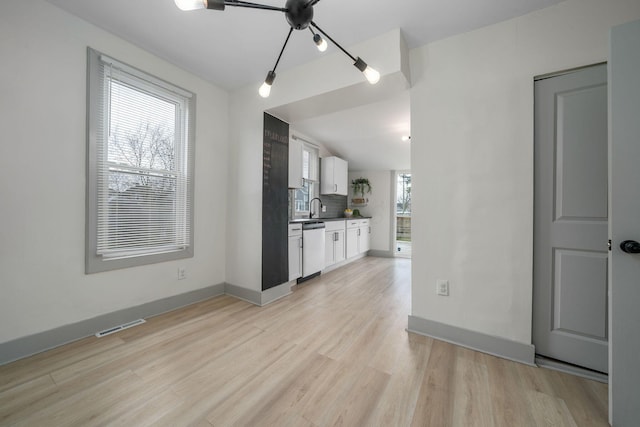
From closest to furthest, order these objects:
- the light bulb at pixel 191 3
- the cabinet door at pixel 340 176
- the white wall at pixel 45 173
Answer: the light bulb at pixel 191 3 → the white wall at pixel 45 173 → the cabinet door at pixel 340 176

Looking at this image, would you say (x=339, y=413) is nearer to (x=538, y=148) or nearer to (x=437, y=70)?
(x=538, y=148)

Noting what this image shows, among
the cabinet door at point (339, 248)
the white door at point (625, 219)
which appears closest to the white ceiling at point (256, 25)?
the white door at point (625, 219)

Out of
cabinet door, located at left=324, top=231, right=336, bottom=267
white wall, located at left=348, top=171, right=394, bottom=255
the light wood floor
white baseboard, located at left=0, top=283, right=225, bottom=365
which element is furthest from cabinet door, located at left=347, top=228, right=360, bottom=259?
white baseboard, located at left=0, top=283, right=225, bottom=365

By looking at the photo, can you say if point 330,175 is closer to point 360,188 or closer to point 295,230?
point 360,188

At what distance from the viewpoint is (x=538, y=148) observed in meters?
1.75

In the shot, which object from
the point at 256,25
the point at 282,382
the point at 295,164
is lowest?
the point at 282,382

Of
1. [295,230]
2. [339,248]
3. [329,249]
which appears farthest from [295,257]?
[339,248]

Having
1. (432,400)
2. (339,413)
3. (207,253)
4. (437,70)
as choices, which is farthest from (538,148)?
(207,253)

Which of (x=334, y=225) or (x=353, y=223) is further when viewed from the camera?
(x=353, y=223)

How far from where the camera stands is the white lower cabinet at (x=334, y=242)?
4.25m

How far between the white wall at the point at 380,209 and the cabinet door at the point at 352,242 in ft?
2.83

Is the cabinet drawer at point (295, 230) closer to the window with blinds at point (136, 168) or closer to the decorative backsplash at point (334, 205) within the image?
the window with blinds at point (136, 168)

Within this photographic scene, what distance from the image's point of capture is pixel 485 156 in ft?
6.16

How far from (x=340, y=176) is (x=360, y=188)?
97cm
